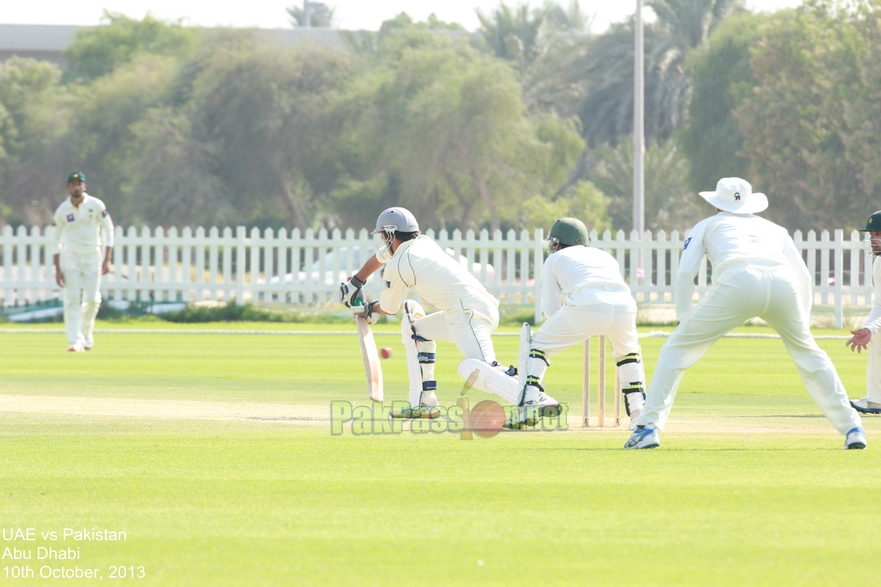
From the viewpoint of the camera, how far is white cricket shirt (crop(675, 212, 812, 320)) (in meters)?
7.36

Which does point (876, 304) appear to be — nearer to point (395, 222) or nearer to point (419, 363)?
point (419, 363)

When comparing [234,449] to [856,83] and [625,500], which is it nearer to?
[625,500]

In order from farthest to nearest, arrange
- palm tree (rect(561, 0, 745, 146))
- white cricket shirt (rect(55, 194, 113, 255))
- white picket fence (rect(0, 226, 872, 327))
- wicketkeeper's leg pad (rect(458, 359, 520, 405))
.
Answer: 1. palm tree (rect(561, 0, 745, 146))
2. white picket fence (rect(0, 226, 872, 327))
3. white cricket shirt (rect(55, 194, 113, 255))
4. wicketkeeper's leg pad (rect(458, 359, 520, 405))

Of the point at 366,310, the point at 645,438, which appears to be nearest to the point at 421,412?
the point at 366,310

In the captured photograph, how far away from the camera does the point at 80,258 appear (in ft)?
54.0

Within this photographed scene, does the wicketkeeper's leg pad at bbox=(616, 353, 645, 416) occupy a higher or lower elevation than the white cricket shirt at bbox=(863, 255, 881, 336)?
lower

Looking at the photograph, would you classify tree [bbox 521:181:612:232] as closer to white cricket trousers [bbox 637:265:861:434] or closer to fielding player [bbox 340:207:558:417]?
fielding player [bbox 340:207:558:417]

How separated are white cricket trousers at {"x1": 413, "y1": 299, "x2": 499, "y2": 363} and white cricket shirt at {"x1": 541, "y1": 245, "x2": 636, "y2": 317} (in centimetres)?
59

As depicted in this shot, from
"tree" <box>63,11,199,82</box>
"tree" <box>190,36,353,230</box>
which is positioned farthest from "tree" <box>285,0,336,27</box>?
"tree" <box>190,36,353,230</box>

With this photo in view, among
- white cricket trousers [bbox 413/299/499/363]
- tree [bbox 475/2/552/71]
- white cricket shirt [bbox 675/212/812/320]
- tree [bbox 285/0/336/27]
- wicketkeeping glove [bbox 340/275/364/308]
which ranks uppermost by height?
tree [bbox 285/0/336/27]

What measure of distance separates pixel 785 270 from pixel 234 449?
3327 mm

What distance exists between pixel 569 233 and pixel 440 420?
163 cm

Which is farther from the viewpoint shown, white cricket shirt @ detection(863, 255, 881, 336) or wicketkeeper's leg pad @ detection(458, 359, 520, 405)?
white cricket shirt @ detection(863, 255, 881, 336)

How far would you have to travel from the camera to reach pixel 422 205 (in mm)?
53125
